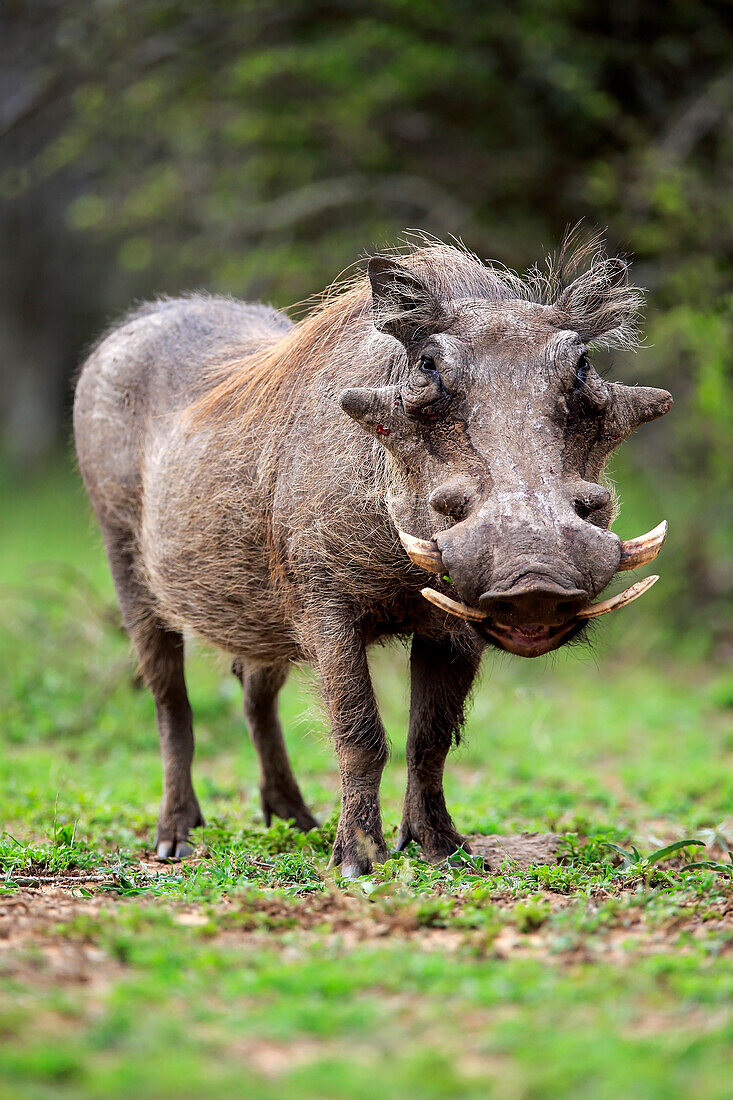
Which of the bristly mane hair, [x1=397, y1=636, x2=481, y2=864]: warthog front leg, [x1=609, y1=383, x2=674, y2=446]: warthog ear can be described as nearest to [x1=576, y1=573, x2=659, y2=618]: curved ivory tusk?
[x1=609, y1=383, x2=674, y2=446]: warthog ear

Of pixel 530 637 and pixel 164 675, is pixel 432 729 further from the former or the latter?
pixel 164 675

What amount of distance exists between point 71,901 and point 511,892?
1130 mm

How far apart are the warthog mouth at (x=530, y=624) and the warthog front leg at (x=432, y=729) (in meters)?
0.92

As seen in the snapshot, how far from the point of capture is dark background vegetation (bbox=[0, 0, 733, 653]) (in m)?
9.34

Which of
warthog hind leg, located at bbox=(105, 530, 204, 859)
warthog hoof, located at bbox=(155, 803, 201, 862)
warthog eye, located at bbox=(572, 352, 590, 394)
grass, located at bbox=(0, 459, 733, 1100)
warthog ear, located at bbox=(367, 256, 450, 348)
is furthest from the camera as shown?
warthog hind leg, located at bbox=(105, 530, 204, 859)

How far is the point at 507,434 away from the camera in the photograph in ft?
10.9

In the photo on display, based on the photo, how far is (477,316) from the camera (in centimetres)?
363

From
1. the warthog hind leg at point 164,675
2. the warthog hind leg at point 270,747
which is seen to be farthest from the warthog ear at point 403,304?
the warthog hind leg at point 164,675

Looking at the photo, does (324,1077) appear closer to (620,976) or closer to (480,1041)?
(480,1041)

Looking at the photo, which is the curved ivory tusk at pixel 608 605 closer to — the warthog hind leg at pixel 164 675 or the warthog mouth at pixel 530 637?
the warthog mouth at pixel 530 637

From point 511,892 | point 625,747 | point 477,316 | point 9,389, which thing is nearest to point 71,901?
point 511,892

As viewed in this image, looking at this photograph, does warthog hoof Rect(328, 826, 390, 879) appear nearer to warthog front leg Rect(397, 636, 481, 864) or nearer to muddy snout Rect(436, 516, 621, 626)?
warthog front leg Rect(397, 636, 481, 864)

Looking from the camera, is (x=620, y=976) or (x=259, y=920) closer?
(x=620, y=976)

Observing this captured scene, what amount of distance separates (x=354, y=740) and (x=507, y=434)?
1077 millimetres
